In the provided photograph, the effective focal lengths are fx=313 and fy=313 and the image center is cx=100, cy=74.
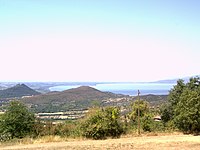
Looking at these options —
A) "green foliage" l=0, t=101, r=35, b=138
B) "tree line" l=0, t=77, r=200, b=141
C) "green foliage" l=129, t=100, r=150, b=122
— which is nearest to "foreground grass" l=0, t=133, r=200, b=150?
"tree line" l=0, t=77, r=200, b=141

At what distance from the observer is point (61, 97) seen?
9481 cm

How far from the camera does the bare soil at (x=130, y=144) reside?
18734 millimetres

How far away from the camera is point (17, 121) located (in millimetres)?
23250

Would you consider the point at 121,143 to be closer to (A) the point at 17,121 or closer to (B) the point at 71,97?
(A) the point at 17,121

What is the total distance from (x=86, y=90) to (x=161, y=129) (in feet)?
270

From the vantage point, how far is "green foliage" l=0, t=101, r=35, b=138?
912 inches

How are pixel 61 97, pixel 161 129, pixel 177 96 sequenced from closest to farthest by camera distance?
pixel 161 129, pixel 177 96, pixel 61 97

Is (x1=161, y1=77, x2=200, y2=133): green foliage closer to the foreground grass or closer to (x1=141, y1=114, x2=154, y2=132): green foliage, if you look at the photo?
the foreground grass

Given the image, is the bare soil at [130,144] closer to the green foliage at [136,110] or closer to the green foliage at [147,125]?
the green foliage at [147,125]

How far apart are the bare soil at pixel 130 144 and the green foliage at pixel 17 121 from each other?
9.15 feet

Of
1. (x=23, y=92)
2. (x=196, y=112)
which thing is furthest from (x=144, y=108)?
(x=23, y=92)

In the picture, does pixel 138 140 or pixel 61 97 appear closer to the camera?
pixel 138 140

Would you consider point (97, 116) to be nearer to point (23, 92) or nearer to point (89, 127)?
point (89, 127)

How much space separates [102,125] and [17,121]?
641cm
